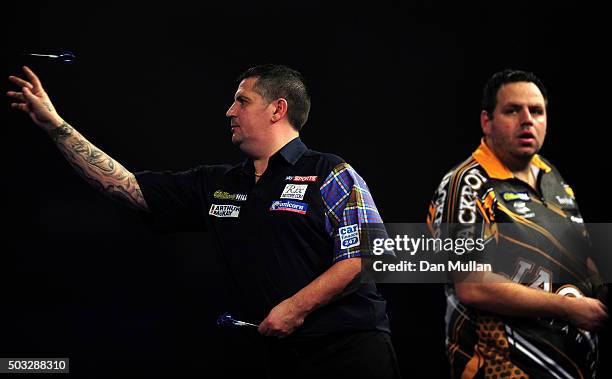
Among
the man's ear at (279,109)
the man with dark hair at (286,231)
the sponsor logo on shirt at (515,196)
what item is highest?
the man's ear at (279,109)

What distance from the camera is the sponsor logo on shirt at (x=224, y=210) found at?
2.52 meters

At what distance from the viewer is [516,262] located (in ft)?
7.00

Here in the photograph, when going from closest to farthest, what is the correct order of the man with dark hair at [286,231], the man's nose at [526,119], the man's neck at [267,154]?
the man's nose at [526,119]
the man with dark hair at [286,231]
the man's neck at [267,154]

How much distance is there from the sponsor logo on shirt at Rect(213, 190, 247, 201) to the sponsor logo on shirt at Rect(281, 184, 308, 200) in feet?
0.49

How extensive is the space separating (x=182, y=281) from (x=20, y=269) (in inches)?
29.1

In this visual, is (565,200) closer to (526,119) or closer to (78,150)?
(526,119)

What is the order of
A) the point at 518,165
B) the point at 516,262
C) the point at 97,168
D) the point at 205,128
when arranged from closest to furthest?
the point at 516,262
the point at 518,165
the point at 97,168
the point at 205,128

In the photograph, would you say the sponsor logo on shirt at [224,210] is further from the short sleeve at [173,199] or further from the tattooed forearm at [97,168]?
the tattooed forearm at [97,168]

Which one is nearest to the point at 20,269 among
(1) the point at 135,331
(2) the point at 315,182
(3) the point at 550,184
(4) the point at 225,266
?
(1) the point at 135,331

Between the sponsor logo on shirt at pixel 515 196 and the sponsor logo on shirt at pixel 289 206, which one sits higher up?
the sponsor logo on shirt at pixel 515 196

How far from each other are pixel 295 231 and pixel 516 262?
0.68 meters

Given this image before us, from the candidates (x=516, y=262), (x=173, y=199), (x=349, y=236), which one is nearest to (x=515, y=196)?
(x=516, y=262)

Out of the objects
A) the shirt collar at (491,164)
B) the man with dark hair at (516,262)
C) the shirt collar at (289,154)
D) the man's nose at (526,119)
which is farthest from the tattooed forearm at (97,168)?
the man's nose at (526,119)

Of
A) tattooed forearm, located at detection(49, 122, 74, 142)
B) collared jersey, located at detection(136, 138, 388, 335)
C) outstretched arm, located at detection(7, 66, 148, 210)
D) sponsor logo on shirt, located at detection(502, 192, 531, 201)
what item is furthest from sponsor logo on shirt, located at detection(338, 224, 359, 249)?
tattooed forearm, located at detection(49, 122, 74, 142)
